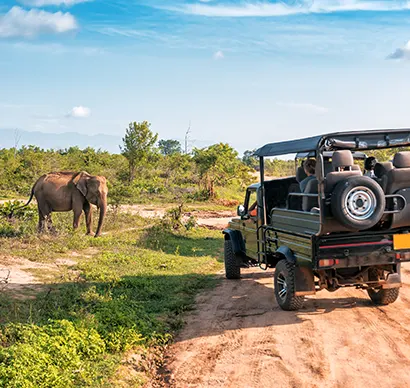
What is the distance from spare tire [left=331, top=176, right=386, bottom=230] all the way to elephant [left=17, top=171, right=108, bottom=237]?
10.3m

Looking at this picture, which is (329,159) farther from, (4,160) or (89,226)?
(4,160)

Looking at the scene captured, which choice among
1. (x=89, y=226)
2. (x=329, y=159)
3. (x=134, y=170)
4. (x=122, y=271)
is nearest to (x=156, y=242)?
(x=89, y=226)

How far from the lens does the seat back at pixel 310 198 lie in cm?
793

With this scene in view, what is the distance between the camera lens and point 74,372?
19.1 feet

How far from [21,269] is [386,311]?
679cm

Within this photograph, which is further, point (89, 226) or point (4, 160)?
point (4, 160)

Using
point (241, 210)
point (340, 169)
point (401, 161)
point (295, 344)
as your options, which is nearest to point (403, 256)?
point (401, 161)

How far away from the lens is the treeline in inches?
1233

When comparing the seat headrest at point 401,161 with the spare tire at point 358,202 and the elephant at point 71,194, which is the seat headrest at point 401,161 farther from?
the elephant at point 71,194

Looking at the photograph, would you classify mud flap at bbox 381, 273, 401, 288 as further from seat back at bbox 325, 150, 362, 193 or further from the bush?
the bush

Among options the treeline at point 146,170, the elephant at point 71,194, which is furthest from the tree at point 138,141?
the elephant at point 71,194

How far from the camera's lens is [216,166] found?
1256 inches

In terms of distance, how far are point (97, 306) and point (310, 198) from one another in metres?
3.51

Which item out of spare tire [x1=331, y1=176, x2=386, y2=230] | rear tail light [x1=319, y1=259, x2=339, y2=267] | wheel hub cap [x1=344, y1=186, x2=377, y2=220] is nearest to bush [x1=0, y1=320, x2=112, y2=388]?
rear tail light [x1=319, y1=259, x2=339, y2=267]
